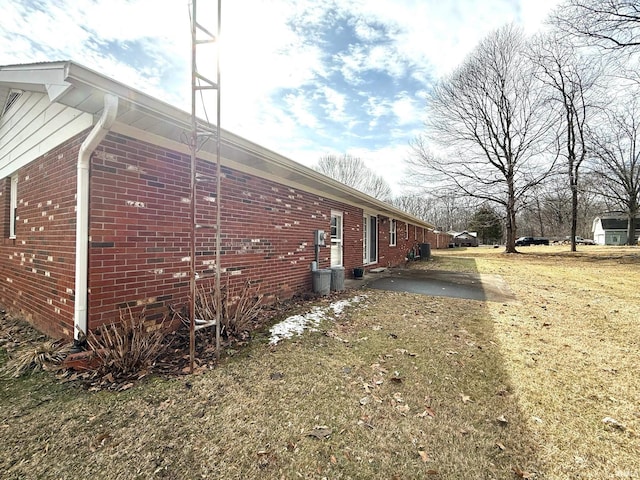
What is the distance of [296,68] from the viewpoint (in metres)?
6.98

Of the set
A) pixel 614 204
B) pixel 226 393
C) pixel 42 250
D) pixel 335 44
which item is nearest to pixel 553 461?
pixel 226 393

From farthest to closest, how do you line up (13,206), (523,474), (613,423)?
1. (13,206)
2. (613,423)
3. (523,474)

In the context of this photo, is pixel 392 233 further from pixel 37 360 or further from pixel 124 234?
pixel 37 360

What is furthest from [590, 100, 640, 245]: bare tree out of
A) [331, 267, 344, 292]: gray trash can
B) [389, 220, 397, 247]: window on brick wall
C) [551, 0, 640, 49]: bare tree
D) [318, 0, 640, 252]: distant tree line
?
[331, 267, 344, 292]: gray trash can

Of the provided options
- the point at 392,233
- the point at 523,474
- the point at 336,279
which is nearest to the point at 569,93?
the point at 392,233

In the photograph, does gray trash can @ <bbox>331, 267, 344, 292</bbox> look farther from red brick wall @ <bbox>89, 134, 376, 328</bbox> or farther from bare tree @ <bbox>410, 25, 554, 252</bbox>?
bare tree @ <bbox>410, 25, 554, 252</bbox>

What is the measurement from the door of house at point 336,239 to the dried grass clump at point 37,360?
21.3 feet

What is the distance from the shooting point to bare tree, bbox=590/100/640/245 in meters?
20.0

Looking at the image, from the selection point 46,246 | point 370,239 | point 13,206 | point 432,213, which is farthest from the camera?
point 432,213

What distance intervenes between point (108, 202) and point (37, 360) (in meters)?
1.89

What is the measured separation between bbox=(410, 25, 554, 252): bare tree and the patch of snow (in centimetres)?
2087

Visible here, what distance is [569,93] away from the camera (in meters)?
20.8

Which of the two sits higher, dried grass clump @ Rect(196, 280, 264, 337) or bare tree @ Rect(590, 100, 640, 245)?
bare tree @ Rect(590, 100, 640, 245)

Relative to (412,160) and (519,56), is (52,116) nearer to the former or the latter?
(412,160)
